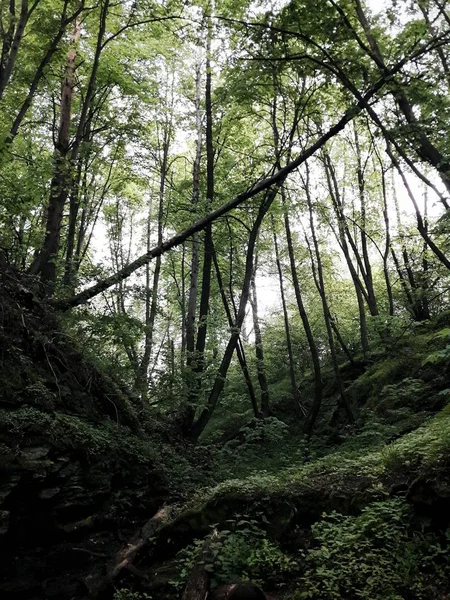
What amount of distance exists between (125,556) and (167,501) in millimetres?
1848

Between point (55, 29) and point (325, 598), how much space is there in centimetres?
1071

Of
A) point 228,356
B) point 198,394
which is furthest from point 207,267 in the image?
point 198,394

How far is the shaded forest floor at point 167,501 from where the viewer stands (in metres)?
4.12

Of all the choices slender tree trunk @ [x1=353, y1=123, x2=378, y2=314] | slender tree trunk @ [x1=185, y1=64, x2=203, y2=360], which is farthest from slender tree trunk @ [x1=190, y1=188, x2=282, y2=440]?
slender tree trunk @ [x1=353, y1=123, x2=378, y2=314]

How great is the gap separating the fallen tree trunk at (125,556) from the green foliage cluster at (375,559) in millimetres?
2573

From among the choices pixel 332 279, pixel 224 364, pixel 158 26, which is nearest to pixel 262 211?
pixel 224 364

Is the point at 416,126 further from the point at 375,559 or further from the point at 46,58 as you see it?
the point at 46,58

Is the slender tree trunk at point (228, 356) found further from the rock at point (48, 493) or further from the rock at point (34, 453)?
the rock at point (34, 453)

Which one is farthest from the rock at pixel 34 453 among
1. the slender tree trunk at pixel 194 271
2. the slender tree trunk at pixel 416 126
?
the slender tree trunk at pixel 416 126

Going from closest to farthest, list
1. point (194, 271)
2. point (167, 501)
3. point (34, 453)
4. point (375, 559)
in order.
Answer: point (375, 559) → point (34, 453) → point (167, 501) → point (194, 271)

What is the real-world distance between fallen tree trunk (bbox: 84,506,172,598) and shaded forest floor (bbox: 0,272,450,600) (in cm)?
7

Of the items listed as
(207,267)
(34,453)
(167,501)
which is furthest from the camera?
(207,267)

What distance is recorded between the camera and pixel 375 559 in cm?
392

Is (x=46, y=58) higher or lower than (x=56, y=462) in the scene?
higher
